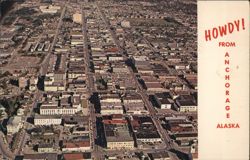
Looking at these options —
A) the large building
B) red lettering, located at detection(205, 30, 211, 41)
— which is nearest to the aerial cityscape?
the large building

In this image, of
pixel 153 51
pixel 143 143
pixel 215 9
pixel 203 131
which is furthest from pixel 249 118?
pixel 153 51

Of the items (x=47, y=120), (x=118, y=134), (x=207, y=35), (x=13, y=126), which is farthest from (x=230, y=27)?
(x=47, y=120)

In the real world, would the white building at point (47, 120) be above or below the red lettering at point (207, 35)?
below

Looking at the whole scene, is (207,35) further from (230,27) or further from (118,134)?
(118,134)

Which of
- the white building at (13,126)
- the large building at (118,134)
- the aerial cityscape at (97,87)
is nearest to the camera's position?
the large building at (118,134)

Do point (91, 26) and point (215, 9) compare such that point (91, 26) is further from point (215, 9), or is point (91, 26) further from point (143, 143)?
point (215, 9)

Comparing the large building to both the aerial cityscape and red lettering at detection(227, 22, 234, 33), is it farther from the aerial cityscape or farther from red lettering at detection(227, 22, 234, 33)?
red lettering at detection(227, 22, 234, 33)

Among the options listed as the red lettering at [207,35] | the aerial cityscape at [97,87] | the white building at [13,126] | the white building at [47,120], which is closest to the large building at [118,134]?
the aerial cityscape at [97,87]

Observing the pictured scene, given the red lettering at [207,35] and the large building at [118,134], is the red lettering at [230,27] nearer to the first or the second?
the red lettering at [207,35]

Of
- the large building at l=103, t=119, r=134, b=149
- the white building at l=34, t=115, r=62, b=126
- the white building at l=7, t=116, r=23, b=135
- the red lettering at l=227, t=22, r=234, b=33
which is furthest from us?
the white building at l=34, t=115, r=62, b=126
